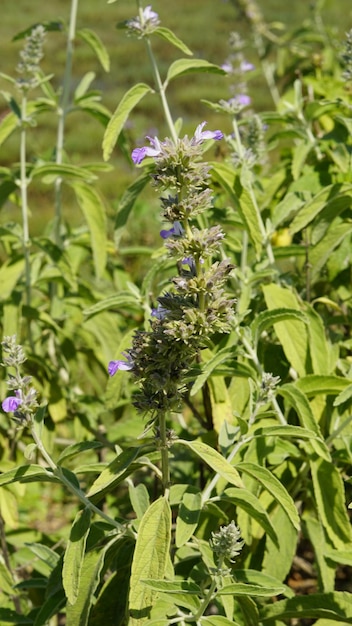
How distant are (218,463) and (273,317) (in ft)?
1.70

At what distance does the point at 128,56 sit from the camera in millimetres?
25438

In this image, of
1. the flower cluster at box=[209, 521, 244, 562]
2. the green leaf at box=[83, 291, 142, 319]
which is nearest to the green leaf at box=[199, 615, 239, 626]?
the flower cluster at box=[209, 521, 244, 562]

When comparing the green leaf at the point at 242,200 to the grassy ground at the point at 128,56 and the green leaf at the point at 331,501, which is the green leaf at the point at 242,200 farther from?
the grassy ground at the point at 128,56

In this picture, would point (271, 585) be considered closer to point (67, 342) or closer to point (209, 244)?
point (209, 244)

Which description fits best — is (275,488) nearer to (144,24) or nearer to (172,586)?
(172,586)

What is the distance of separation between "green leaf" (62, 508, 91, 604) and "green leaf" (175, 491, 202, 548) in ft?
0.71

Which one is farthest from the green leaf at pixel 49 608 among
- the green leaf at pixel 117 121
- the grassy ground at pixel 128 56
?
the grassy ground at pixel 128 56

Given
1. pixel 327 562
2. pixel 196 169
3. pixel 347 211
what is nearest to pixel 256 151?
pixel 347 211

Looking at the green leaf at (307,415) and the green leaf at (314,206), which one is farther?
the green leaf at (314,206)

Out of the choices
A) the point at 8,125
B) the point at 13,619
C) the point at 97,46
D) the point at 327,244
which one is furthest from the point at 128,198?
the point at 13,619

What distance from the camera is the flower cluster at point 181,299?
5.12ft

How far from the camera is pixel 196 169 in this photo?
1.58 m

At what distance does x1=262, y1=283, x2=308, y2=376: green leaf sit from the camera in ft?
7.45

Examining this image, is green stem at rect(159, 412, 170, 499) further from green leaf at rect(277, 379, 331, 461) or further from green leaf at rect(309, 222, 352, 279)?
green leaf at rect(309, 222, 352, 279)
